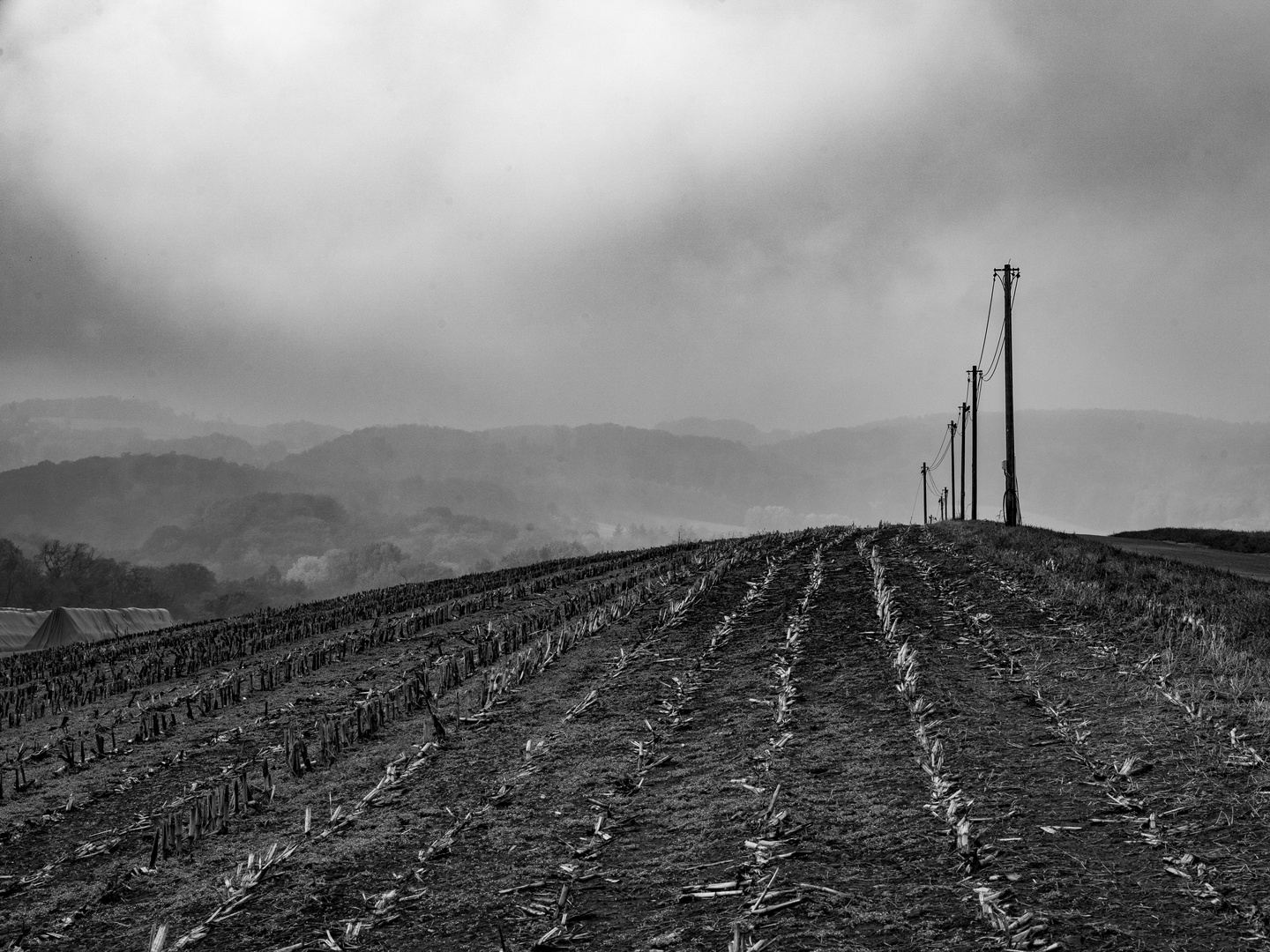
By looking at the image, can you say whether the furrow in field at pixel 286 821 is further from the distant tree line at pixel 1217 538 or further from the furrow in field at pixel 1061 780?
the distant tree line at pixel 1217 538

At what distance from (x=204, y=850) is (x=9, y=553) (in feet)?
441

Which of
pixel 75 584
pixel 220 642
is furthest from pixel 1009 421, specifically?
pixel 75 584

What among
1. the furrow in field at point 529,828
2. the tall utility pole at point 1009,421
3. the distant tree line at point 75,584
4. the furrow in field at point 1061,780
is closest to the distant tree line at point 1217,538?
the tall utility pole at point 1009,421

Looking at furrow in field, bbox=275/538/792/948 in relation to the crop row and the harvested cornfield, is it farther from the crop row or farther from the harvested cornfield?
the crop row

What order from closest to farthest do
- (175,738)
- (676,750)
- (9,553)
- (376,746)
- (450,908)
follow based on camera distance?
(450,908), (676,750), (376,746), (175,738), (9,553)

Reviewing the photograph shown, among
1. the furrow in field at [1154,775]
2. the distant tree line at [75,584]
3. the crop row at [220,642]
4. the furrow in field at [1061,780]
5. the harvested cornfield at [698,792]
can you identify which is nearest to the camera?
the furrow in field at [1061,780]

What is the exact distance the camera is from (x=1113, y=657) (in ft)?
40.2

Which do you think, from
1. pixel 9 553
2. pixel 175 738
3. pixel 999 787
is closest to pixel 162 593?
pixel 9 553

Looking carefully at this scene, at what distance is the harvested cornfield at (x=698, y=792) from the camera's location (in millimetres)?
6367

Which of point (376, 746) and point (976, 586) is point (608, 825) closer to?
point (376, 746)

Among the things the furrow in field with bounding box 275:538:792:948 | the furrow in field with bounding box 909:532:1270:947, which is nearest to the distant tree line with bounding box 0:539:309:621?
the furrow in field with bounding box 275:538:792:948

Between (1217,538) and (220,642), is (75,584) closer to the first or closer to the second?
(220,642)

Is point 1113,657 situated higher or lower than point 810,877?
higher

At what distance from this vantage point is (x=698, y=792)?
861cm
